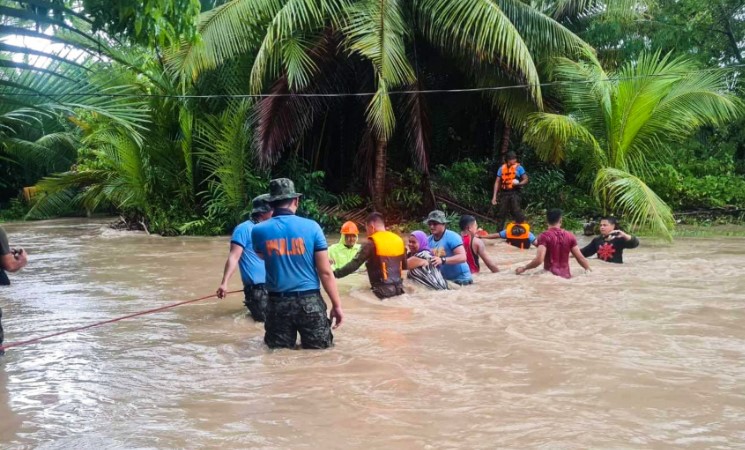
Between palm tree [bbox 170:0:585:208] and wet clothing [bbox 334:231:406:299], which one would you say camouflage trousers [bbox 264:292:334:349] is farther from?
palm tree [bbox 170:0:585:208]

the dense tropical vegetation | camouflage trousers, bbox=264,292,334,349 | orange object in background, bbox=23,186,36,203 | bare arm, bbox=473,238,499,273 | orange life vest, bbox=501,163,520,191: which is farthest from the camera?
orange object in background, bbox=23,186,36,203

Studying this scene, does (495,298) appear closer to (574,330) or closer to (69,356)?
(574,330)

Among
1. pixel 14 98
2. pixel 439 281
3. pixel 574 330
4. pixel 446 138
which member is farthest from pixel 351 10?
pixel 14 98

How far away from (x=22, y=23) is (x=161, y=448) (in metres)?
2.39

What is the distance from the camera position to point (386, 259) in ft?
27.4

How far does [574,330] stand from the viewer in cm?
721

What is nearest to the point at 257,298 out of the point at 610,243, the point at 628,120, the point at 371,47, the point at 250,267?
the point at 250,267

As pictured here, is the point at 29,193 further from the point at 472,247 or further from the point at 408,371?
the point at 408,371

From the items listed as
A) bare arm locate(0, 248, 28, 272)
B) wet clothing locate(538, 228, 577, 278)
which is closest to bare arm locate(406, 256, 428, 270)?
wet clothing locate(538, 228, 577, 278)

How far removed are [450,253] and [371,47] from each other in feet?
22.6

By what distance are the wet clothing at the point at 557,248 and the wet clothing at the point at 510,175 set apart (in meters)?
5.81

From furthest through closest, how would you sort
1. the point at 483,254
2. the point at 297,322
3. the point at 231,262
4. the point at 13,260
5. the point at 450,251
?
1. the point at 483,254
2. the point at 450,251
3. the point at 231,262
4. the point at 297,322
5. the point at 13,260

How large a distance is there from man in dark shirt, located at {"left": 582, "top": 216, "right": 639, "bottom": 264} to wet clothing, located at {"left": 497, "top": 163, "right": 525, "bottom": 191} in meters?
4.56

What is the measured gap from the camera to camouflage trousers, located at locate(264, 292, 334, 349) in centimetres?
600
